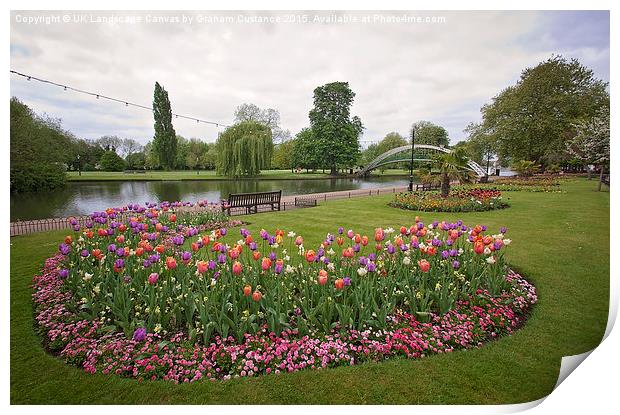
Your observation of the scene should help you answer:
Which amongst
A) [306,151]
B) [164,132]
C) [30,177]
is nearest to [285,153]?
[306,151]

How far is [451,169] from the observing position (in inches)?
353

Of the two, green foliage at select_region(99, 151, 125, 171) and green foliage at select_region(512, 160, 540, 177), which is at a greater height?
green foliage at select_region(99, 151, 125, 171)

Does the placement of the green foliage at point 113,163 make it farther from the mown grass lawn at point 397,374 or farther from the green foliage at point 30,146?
the mown grass lawn at point 397,374

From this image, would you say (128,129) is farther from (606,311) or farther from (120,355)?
(606,311)

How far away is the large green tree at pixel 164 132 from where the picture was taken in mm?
6062

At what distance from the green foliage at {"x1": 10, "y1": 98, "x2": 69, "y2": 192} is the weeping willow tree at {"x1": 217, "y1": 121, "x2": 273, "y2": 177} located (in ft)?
38.2

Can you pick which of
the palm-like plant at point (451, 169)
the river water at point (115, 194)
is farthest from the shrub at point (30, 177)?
the palm-like plant at point (451, 169)

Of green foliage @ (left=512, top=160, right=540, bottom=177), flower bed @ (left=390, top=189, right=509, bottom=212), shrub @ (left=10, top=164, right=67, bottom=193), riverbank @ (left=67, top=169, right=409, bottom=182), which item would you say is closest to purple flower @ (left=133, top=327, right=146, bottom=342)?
shrub @ (left=10, top=164, right=67, bottom=193)

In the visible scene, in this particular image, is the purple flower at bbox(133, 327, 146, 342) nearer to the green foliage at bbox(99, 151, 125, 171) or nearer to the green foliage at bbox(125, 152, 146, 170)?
the green foliage at bbox(99, 151, 125, 171)

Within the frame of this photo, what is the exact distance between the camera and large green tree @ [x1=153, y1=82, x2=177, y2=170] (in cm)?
606

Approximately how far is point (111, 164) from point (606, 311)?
48.3 feet

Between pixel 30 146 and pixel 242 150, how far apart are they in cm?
1329

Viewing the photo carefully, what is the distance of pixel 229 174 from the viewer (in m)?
18.2
